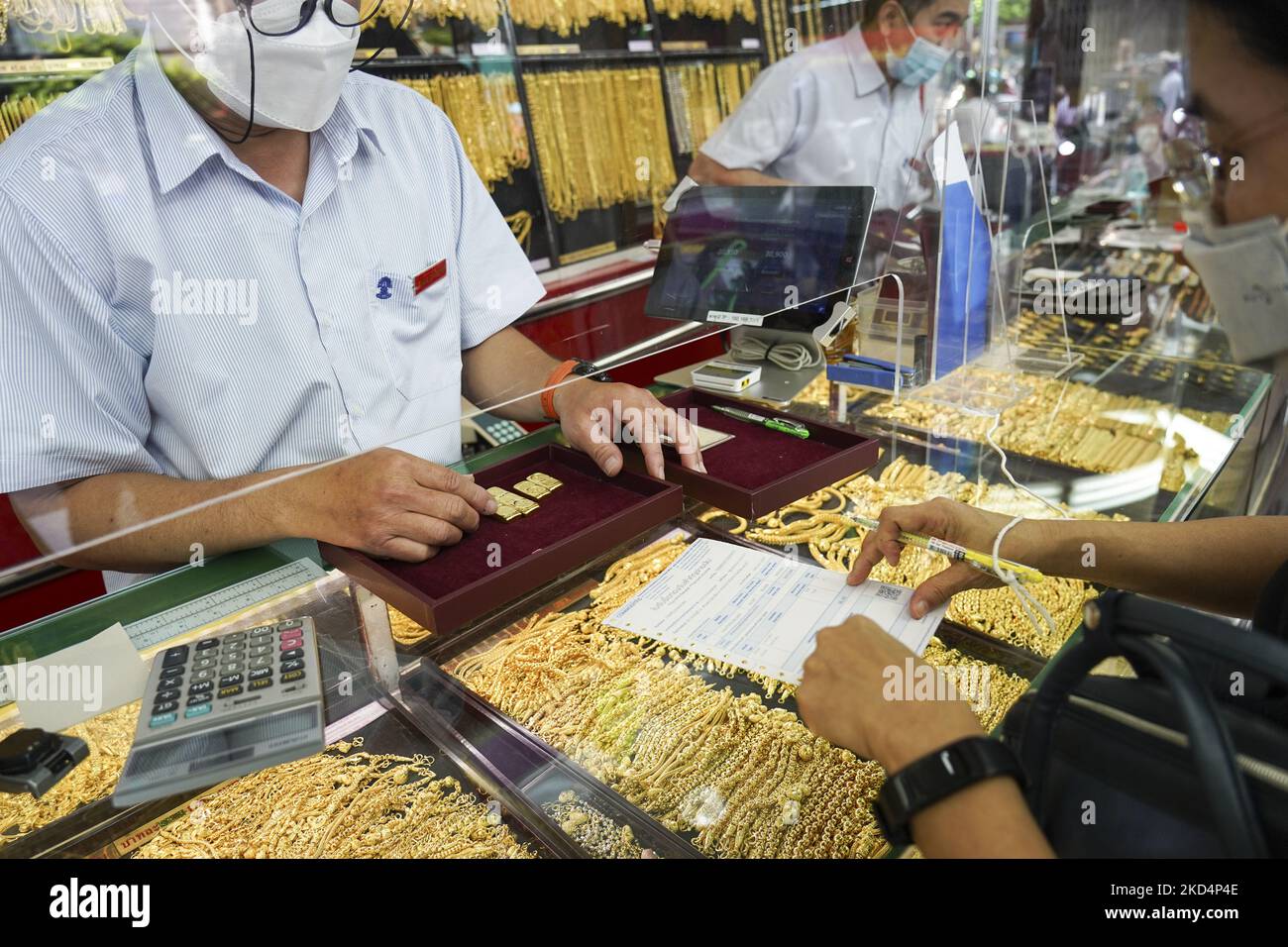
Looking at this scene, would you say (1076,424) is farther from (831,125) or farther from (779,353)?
(831,125)

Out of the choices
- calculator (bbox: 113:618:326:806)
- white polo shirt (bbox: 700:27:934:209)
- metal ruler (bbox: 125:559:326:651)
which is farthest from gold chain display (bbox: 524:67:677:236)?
calculator (bbox: 113:618:326:806)

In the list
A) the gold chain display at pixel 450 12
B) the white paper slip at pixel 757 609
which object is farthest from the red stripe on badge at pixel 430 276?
the white paper slip at pixel 757 609

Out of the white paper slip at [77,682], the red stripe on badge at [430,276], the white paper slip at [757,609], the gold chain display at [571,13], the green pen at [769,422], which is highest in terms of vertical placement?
the gold chain display at [571,13]

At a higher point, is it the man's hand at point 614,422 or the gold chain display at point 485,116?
the gold chain display at point 485,116

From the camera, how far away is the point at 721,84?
158 cm

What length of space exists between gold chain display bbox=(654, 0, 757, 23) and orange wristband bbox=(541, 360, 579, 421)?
70 cm

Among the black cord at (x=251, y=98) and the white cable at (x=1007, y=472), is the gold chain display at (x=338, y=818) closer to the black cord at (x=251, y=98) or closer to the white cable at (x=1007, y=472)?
the black cord at (x=251, y=98)

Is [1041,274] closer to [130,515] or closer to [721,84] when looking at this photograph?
[721,84]

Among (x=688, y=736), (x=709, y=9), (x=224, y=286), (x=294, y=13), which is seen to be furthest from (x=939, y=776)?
(x=709, y=9)

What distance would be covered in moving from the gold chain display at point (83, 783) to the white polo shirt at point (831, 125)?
4.57 feet

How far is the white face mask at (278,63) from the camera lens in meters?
0.90

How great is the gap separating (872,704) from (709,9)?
1.41 metres
